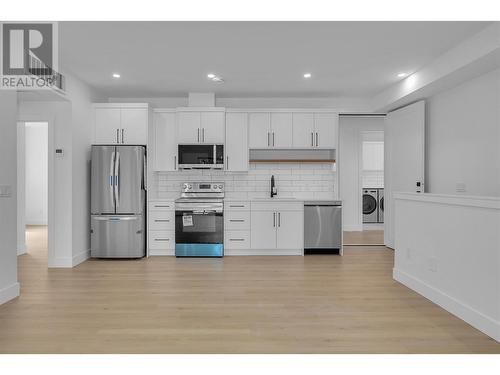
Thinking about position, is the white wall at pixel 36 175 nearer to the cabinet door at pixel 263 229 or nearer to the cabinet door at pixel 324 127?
the cabinet door at pixel 263 229

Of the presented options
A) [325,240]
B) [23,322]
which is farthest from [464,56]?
[23,322]

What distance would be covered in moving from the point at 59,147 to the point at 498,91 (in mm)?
5294

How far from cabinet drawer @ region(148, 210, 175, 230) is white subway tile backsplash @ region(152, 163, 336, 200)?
653mm

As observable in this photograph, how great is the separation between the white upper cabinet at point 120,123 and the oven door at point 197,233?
128 centimetres

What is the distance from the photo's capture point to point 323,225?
18.3ft

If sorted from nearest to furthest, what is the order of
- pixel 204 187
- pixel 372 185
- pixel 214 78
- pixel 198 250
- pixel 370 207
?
pixel 214 78, pixel 198 250, pixel 204 187, pixel 370 207, pixel 372 185

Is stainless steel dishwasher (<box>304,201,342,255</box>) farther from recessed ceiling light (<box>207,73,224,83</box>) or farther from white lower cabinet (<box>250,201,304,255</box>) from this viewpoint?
recessed ceiling light (<box>207,73,224,83</box>)

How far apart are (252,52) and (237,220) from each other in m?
2.56

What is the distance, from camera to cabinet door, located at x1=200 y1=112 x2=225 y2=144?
572 centimetres

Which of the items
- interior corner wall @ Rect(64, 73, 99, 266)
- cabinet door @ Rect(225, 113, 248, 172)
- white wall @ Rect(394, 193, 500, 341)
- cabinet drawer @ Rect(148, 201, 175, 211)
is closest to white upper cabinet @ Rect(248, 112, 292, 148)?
cabinet door @ Rect(225, 113, 248, 172)

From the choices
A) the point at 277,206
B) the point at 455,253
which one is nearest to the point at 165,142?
the point at 277,206

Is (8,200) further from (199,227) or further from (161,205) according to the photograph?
(199,227)

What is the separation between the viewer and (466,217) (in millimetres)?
2859

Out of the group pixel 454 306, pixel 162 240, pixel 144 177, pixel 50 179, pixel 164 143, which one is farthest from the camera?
pixel 164 143
